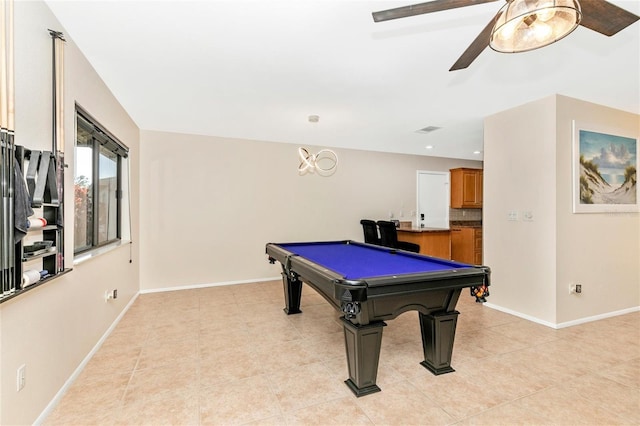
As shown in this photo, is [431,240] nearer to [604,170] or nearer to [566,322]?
[566,322]

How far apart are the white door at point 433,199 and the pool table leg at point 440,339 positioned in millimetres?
4369

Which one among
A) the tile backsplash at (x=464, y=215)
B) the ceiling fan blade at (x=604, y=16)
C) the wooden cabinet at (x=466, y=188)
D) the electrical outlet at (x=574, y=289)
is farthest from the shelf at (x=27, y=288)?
the tile backsplash at (x=464, y=215)

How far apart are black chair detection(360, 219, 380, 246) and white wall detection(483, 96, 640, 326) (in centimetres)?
182

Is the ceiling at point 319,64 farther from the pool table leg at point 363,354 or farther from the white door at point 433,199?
the white door at point 433,199

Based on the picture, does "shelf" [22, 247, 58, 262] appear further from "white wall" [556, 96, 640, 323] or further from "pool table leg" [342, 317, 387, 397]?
"white wall" [556, 96, 640, 323]

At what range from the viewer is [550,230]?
3.23m

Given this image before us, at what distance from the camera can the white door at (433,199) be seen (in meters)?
6.55

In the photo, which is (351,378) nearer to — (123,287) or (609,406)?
(609,406)

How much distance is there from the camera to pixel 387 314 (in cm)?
207

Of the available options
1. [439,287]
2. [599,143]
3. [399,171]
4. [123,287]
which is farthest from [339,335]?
[399,171]

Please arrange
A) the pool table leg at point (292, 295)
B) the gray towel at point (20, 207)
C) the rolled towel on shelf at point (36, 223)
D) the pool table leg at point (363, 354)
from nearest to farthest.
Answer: the gray towel at point (20, 207) → the rolled towel on shelf at point (36, 223) → the pool table leg at point (363, 354) → the pool table leg at point (292, 295)

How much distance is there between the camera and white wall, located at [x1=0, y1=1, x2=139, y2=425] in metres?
1.52

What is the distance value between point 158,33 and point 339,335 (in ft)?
9.58

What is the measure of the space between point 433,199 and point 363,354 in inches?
208
